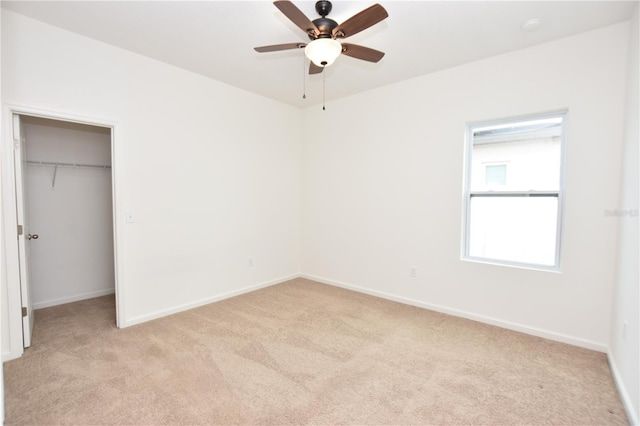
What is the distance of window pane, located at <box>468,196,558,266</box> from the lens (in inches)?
119

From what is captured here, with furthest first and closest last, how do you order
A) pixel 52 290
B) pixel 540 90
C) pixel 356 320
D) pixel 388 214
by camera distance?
pixel 388 214
pixel 52 290
pixel 356 320
pixel 540 90

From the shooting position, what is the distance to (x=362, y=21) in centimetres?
202

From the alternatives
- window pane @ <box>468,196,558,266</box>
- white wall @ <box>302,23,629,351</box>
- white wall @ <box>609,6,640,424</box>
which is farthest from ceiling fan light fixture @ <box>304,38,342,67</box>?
window pane @ <box>468,196,558,266</box>

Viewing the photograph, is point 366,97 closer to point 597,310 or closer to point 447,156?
point 447,156

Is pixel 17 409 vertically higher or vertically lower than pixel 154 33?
lower

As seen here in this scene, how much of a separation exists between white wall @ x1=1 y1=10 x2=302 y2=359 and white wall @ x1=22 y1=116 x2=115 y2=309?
1.00m

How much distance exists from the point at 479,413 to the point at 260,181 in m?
3.72

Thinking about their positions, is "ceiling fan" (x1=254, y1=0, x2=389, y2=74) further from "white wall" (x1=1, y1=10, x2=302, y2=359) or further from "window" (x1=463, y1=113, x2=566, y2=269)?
"window" (x1=463, y1=113, x2=566, y2=269)

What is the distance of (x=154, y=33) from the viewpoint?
2.79m

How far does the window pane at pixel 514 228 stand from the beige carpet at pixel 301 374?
830mm

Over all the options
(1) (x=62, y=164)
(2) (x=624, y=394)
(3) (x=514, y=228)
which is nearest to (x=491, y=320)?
(3) (x=514, y=228)

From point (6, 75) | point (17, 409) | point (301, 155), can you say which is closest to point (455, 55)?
point (301, 155)

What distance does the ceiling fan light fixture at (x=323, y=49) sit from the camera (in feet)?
6.93

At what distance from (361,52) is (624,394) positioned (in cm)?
311
